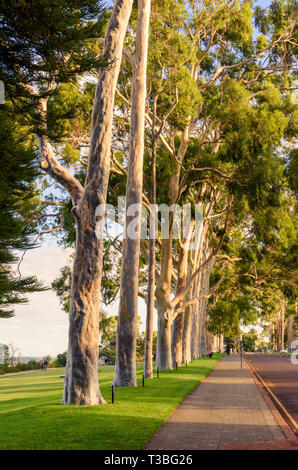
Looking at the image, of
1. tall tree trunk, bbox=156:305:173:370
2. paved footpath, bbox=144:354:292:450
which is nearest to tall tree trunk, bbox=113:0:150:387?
paved footpath, bbox=144:354:292:450

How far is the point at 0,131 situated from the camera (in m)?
8.98

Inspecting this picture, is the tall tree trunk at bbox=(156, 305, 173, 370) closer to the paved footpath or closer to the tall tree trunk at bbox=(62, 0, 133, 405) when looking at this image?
the paved footpath

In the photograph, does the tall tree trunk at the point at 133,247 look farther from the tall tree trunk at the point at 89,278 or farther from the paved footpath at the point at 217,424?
the tall tree trunk at the point at 89,278

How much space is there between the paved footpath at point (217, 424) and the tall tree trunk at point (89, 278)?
229 centimetres

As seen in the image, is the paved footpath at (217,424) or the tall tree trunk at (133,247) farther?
the tall tree trunk at (133,247)

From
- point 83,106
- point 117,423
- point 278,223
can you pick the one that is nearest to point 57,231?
point 83,106

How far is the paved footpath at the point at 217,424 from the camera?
9383 millimetres

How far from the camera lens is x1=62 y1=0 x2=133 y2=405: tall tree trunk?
13.9 meters

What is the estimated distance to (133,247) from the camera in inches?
785

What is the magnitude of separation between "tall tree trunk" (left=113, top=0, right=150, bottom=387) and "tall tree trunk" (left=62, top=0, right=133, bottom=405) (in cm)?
507

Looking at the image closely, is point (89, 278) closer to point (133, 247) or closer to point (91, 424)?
point (91, 424)

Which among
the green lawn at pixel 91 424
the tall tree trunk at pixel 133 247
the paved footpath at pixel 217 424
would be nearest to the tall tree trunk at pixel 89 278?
the green lawn at pixel 91 424

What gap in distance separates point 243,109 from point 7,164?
18427 mm
